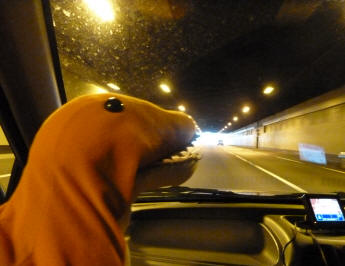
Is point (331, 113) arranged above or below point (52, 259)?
above

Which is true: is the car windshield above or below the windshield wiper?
above

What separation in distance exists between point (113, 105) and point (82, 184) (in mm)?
243

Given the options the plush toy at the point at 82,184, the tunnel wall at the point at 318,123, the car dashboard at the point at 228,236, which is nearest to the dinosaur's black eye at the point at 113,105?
the plush toy at the point at 82,184

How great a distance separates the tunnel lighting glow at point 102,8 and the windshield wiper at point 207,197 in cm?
257

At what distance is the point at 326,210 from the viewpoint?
2717mm

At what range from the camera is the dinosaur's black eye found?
90 centimetres

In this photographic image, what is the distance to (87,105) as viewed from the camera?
0.90 m

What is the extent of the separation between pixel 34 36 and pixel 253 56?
912 cm

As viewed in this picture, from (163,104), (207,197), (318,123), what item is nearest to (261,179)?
(163,104)

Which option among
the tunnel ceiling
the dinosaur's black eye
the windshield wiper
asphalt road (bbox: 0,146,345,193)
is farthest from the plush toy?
the tunnel ceiling

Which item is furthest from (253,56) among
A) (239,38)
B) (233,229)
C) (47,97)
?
(47,97)

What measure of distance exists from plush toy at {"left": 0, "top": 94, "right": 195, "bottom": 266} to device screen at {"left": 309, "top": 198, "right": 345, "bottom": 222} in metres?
2.24

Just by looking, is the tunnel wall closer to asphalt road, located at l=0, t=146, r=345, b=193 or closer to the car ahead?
asphalt road, located at l=0, t=146, r=345, b=193

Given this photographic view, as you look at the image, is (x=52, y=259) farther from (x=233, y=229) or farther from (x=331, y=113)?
(x=331, y=113)
